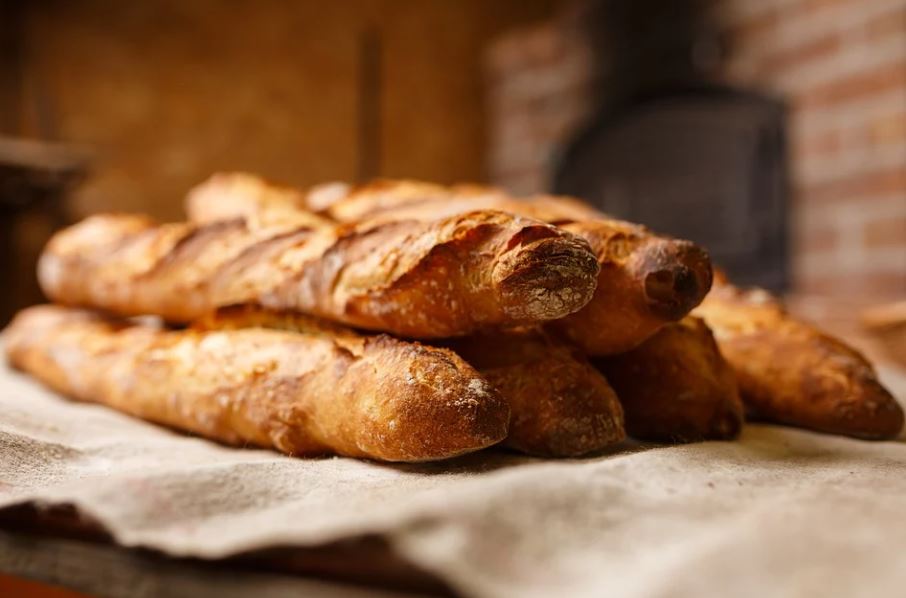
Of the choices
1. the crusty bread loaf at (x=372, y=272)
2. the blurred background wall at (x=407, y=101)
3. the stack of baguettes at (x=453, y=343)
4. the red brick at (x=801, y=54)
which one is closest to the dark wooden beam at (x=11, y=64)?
the blurred background wall at (x=407, y=101)

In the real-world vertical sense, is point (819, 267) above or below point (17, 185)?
below

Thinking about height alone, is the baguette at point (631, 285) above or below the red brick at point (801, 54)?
below

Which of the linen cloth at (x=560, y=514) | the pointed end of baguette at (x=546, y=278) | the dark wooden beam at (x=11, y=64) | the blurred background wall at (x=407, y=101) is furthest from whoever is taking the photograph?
the dark wooden beam at (x=11, y=64)

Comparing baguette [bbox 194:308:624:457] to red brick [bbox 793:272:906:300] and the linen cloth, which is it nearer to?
the linen cloth

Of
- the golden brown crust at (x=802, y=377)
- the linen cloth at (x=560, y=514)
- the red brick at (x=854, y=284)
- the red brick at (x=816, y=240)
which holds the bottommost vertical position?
the red brick at (x=854, y=284)

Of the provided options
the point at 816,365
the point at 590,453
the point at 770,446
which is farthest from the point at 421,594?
the point at 816,365

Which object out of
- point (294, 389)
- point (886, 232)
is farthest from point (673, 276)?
point (886, 232)

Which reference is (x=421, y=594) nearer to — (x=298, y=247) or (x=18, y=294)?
(x=298, y=247)

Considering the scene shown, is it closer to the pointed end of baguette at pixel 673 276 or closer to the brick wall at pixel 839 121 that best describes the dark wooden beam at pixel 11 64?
the brick wall at pixel 839 121
